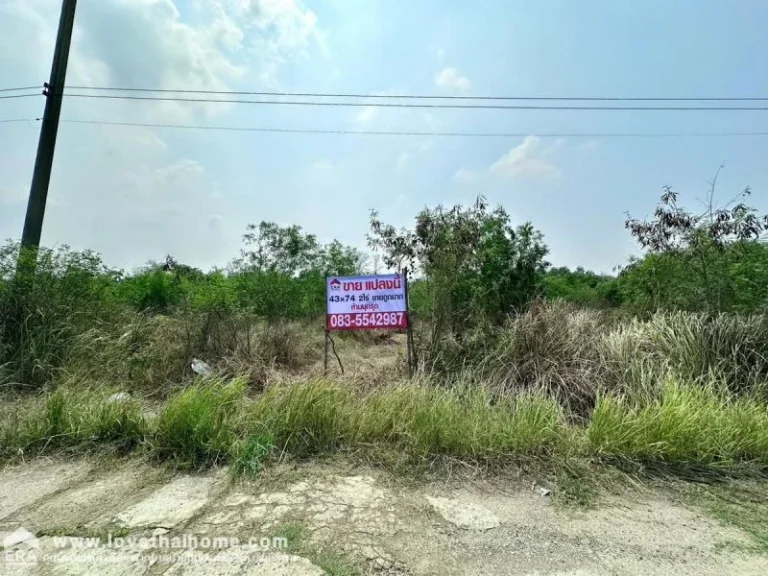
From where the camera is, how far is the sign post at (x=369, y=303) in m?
5.83

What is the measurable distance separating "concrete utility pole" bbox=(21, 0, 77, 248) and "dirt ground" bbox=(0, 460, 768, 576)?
5.65 metres

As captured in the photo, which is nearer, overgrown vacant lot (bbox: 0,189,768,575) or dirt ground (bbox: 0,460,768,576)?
dirt ground (bbox: 0,460,768,576)

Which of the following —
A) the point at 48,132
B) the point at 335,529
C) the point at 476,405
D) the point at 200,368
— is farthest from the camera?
the point at 48,132

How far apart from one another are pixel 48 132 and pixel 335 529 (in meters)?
8.83

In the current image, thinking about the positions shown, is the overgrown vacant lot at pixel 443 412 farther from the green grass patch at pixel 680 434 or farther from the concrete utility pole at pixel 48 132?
the concrete utility pole at pixel 48 132

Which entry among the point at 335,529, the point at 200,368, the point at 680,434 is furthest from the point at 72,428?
the point at 680,434

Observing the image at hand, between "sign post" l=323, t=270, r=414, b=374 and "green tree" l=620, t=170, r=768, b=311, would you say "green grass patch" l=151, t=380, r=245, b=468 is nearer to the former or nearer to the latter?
"sign post" l=323, t=270, r=414, b=374

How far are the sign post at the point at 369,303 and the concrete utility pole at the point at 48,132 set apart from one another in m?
5.21

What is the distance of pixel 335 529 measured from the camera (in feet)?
8.73

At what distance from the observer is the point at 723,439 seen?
3713 mm

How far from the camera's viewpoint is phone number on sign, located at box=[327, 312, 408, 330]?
580cm

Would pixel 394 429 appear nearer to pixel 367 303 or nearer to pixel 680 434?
pixel 367 303

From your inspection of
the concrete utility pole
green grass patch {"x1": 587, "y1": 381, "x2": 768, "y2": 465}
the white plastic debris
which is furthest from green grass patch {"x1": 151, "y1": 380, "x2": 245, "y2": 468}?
the concrete utility pole

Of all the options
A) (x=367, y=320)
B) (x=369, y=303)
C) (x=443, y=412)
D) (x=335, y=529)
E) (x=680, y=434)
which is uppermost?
(x=369, y=303)
